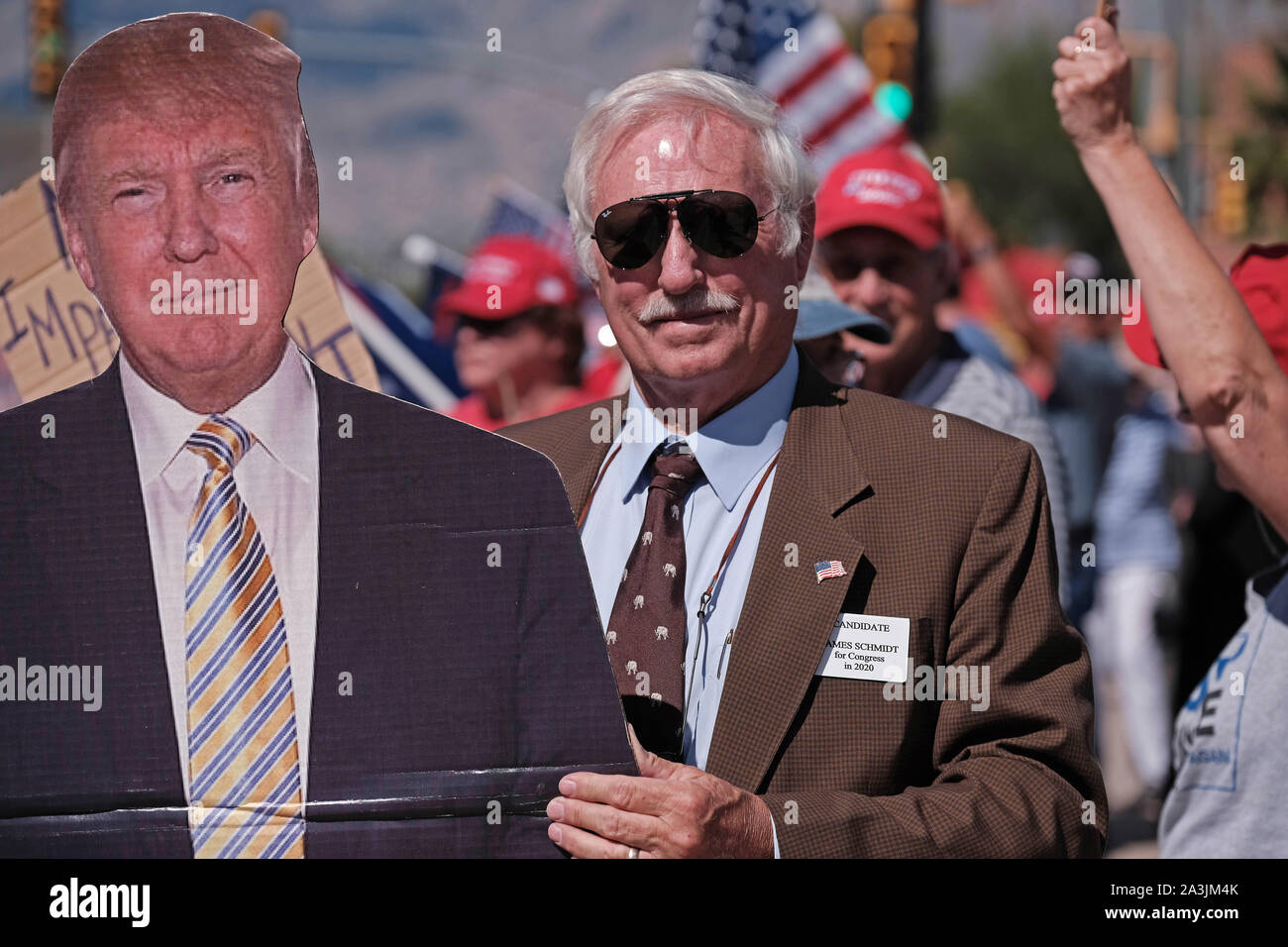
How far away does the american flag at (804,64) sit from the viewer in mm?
5855

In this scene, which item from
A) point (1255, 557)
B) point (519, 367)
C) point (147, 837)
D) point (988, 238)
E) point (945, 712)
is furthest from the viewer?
point (988, 238)

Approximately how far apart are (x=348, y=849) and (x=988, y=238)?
5.10 meters

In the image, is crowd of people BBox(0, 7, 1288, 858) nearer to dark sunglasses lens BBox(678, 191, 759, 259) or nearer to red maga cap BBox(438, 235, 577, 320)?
dark sunglasses lens BBox(678, 191, 759, 259)

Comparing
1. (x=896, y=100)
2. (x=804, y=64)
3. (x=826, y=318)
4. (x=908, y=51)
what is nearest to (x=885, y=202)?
(x=826, y=318)

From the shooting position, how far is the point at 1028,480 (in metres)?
2.46

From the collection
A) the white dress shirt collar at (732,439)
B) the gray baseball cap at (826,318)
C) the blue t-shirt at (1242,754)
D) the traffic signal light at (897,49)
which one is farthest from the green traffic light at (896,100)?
the white dress shirt collar at (732,439)

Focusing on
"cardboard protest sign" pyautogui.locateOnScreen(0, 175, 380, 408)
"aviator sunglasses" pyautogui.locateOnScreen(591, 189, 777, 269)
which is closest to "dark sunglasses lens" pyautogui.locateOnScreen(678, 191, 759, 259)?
"aviator sunglasses" pyautogui.locateOnScreen(591, 189, 777, 269)

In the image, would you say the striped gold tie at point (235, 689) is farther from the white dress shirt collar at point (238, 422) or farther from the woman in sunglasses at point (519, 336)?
the woman in sunglasses at point (519, 336)

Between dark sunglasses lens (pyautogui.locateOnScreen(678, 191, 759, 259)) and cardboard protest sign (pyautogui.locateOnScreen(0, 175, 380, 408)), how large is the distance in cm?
57

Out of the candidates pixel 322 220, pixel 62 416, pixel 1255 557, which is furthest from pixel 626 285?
pixel 1255 557

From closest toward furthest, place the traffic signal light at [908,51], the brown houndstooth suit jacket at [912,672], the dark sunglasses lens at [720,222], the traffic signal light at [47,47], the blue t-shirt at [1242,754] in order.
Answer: the brown houndstooth suit jacket at [912,672] < the dark sunglasses lens at [720,222] < the blue t-shirt at [1242,754] < the traffic signal light at [47,47] < the traffic signal light at [908,51]

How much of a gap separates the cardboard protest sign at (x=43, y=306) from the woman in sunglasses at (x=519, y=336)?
2.28 meters

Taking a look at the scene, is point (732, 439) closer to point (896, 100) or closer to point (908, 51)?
point (896, 100)

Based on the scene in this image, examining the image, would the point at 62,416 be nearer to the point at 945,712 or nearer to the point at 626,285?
the point at 626,285
